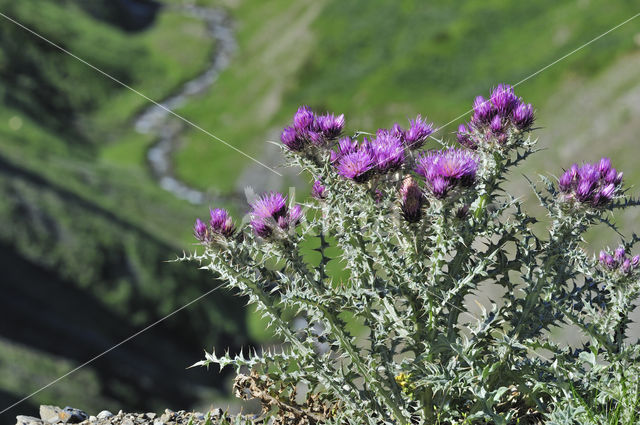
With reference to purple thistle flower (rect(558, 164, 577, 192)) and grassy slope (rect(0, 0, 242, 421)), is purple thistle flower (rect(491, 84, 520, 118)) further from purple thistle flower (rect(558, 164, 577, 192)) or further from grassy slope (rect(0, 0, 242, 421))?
grassy slope (rect(0, 0, 242, 421))

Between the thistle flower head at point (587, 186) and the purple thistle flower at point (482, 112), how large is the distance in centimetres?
76

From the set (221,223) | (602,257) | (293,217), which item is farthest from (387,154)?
(602,257)

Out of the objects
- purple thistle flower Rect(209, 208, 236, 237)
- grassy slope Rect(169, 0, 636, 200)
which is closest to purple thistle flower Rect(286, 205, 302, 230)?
purple thistle flower Rect(209, 208, 236, 237)

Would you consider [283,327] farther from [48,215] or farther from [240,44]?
[240,44]

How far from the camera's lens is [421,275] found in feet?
20.2

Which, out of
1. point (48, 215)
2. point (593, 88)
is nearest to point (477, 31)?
point (593, 88)

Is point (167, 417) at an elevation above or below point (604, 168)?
below

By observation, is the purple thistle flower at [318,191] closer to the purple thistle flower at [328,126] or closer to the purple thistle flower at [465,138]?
the purple thistle flower at [328,126]

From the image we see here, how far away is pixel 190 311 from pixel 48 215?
1176 cm

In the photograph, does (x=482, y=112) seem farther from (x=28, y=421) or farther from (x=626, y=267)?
(x=28, y=421)

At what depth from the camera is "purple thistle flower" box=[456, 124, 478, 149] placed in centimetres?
674

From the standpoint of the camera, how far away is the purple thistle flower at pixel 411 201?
20.4ft

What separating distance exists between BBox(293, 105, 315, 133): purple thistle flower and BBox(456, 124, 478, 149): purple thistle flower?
4.29 ft

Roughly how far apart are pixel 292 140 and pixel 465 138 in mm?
1624
